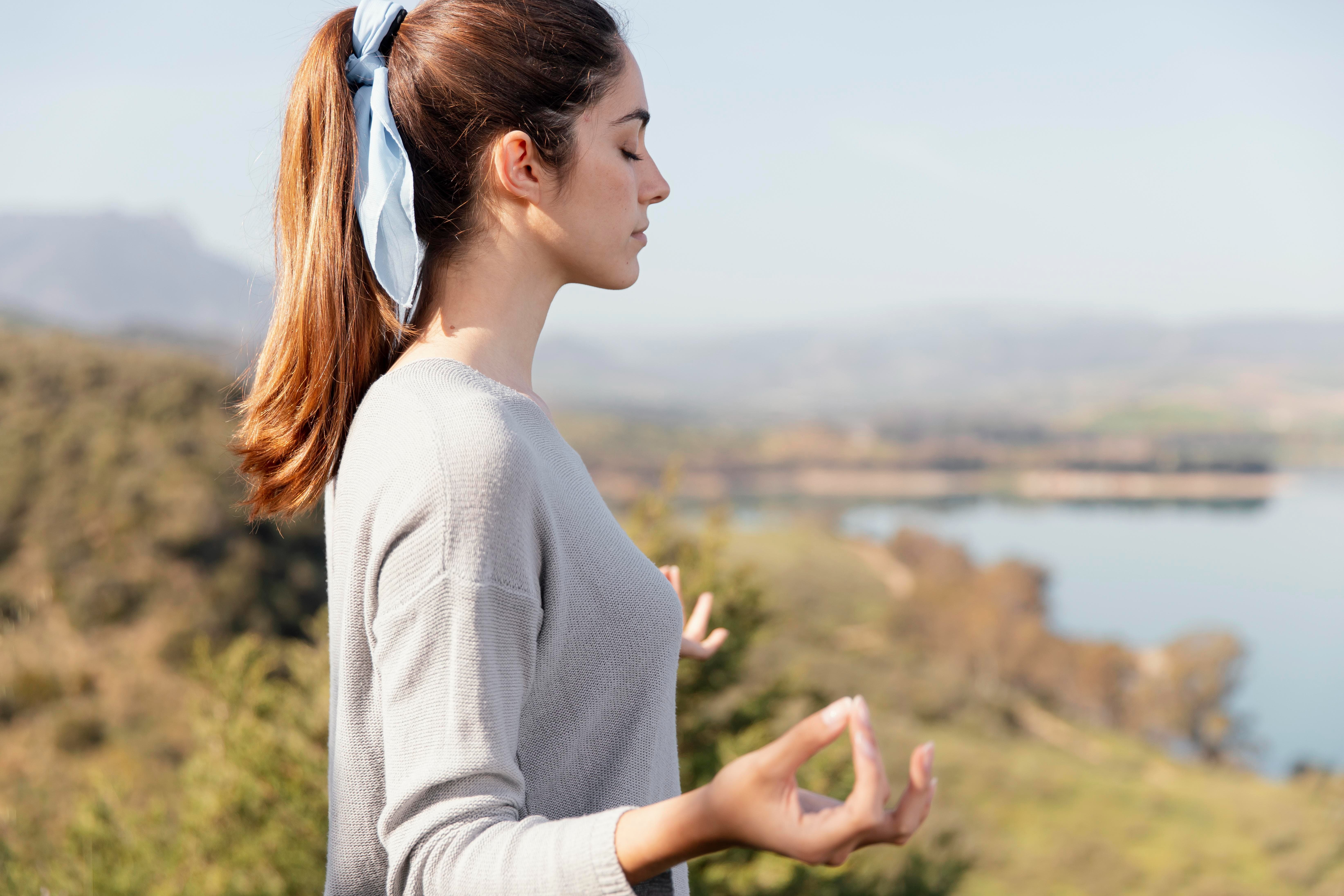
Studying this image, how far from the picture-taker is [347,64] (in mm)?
1128

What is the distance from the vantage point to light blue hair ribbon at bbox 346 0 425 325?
1.07 metres

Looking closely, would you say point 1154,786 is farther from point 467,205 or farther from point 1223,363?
point 1223,363

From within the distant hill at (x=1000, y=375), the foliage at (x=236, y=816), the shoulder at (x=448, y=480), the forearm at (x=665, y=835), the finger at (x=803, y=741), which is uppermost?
the shoulder at (x=448, y=480)

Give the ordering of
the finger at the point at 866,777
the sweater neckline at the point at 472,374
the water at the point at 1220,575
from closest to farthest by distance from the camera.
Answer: the finger at the point at 866,777 → the sweater neckline at the point at 472,374 → the water at the point at 1220,575

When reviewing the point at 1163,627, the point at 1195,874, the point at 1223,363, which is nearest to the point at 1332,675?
the point at 1163,627

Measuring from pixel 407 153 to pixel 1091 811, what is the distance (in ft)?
84.1

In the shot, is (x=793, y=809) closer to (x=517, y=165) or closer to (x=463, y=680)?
(x=463, y=680)

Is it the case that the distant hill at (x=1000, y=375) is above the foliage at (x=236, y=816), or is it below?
below

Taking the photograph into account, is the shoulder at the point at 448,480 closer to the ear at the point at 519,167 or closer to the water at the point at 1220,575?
the ear at the point at 519,167

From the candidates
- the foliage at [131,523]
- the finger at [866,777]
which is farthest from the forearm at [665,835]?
Answer: the foliage at [131,523]

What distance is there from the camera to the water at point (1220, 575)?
50.3 m

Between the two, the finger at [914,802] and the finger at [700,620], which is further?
the finger at [700,620]

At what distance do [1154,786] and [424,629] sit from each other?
2877 centimetres

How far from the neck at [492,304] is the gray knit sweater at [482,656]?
8 centimetres
